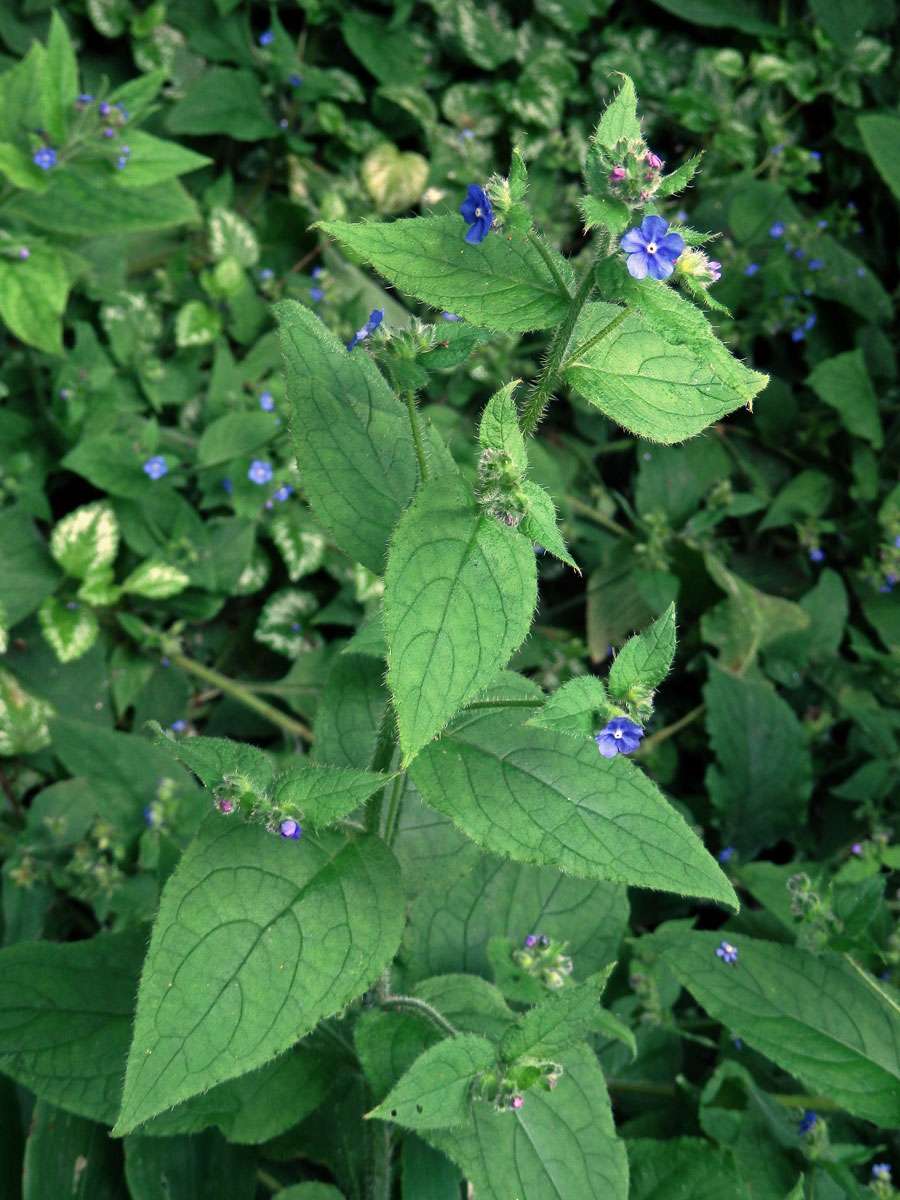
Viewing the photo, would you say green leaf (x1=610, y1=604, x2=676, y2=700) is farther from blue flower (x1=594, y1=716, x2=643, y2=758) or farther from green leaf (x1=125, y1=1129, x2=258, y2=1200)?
green leaf (x1=125, y1=1129, x2=258, y2=1200)

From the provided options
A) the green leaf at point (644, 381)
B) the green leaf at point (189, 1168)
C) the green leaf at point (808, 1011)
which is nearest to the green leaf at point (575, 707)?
the green leaf at point (644, 381)

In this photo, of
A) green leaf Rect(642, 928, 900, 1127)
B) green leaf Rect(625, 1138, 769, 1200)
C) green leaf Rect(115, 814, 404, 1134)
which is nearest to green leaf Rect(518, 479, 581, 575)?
green leaf Rect(115, 814, 404, 1134)

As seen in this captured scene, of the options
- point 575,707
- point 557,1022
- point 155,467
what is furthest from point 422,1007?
point 155,467

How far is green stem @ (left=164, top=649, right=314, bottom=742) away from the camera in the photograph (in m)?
3.89

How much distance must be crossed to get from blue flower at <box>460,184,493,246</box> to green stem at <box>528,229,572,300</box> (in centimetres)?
8

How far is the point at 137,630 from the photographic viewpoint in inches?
150

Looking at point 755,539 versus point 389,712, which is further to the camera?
point 755,539

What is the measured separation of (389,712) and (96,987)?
1.18 m

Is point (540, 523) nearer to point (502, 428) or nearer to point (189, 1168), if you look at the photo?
point (502, 428)

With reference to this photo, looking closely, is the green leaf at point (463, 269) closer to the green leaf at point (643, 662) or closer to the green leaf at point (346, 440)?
the green leaf at point (346, 440)

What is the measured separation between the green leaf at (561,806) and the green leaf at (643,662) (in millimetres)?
174

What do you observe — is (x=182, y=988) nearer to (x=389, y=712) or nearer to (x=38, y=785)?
(x=389, y=712)

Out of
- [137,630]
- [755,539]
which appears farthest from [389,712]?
[755,539]

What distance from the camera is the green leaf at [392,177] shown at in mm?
5004
